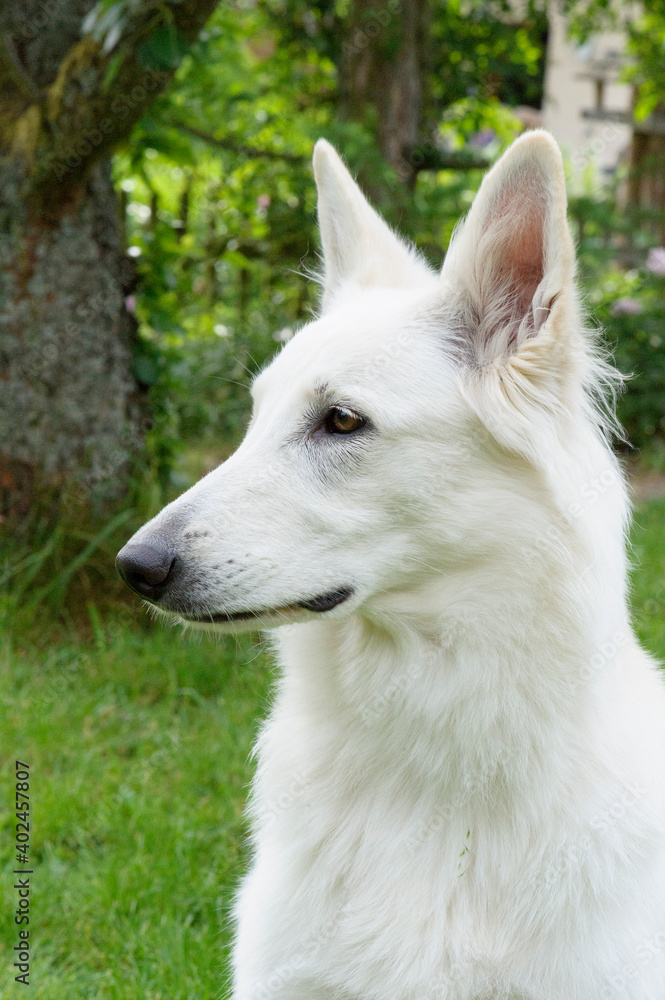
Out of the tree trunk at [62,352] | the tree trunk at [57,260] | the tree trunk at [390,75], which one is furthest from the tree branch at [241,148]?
the tree trunk at [62,352]

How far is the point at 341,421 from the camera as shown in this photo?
2148mm

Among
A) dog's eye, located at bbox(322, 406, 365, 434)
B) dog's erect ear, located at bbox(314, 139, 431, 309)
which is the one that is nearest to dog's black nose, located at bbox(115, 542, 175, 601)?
dog's eye, located at bbox(322, 406, 365, 434)

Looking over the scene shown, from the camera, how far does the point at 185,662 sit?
4.45 meters

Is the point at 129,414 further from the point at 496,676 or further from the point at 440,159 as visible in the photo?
the point at 440,159

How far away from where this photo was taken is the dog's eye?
213 cm

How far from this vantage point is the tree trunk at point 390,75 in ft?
24.1

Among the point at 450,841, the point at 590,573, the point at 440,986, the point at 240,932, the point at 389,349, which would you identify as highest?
the point at 389,349

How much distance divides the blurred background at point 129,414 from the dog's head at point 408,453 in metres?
0.48

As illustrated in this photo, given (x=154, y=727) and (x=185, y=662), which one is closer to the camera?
(x=154, y=727)

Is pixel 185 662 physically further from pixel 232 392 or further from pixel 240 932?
pixel 232 392

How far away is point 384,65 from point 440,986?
7.20 metres

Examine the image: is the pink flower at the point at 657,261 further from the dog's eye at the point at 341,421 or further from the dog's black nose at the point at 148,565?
the dog's black nose at the point at 148,565

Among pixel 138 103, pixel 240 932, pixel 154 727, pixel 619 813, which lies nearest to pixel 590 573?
pixel 619 813

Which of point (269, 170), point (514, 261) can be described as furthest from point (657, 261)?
point (514, 261)
